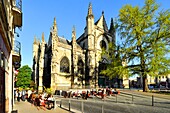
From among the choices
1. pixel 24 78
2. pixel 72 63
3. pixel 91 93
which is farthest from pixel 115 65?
pixel 24 78

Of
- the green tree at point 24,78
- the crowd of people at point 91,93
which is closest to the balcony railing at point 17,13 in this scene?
the crowd of people at point 91,93

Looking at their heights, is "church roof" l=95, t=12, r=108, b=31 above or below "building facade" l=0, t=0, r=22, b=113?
above

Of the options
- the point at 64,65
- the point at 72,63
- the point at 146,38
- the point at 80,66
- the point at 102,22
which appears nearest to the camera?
the point at 146,38

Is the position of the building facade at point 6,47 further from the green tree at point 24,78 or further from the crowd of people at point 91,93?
the green tree at point 24,78

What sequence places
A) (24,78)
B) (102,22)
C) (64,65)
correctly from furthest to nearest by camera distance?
(24,78)
(102,22)
(64,65)

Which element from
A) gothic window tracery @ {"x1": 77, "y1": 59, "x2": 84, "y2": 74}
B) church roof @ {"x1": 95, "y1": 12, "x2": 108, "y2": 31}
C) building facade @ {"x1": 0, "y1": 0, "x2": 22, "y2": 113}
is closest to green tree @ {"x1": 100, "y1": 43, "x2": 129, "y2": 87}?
gothic window tracery @ {"x1": 77, "y1": 59, "x2": 84, "y2": 74}

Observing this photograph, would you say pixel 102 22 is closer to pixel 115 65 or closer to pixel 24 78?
pixel 115 65

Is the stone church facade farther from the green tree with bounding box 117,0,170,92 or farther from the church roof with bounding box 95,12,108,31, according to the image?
the green tree with bounding box 117,0,170,92

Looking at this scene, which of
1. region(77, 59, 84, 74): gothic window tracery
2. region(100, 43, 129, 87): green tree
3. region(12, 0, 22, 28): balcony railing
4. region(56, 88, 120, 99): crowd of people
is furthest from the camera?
region(77, 59, 84, 74): gothic window tracery

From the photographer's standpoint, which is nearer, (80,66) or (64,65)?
(64,65)

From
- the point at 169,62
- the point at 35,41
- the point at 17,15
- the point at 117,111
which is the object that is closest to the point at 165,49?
the point at 169,62

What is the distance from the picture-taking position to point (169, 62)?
2869cm

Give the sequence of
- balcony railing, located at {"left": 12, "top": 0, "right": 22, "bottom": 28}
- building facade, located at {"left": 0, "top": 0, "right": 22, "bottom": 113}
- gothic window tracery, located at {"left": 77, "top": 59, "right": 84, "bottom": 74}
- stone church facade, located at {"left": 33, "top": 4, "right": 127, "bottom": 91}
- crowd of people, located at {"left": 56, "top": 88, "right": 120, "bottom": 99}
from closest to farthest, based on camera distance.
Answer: building facade, located at {"left": 0, "top": 0, "right": 22, "bottom": 113}
balcony railing, located at {"left": 12, "top": 0, "right": 22, "bottom": 28}
crowd of people, located at {"left": 56, "top": 88, "right": 120, "bottom": 99}
stone church facade, located at {"left": 33, "top": 4, "right": 127, "bottom": 91}
gothic window tracery, located at {"left": 77, "top": 59, "right": 84, "bottom": 74}

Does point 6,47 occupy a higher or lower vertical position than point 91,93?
higher
